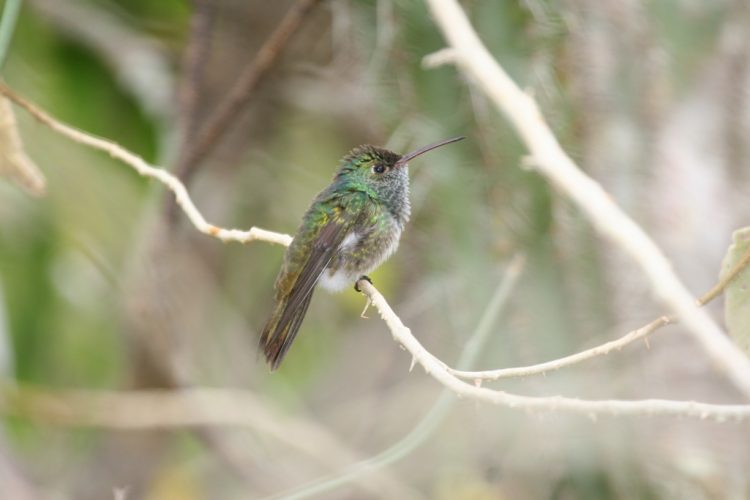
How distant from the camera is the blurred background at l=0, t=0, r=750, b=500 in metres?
2.39

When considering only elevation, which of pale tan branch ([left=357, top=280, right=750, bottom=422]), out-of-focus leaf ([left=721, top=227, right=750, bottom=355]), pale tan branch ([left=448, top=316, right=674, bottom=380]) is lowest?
pale tan branch ([left=357, top=280, right=750, bottom=422])

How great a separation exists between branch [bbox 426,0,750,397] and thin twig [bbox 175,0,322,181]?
4.13 ft

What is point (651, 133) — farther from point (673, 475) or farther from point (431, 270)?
point (673, 475)

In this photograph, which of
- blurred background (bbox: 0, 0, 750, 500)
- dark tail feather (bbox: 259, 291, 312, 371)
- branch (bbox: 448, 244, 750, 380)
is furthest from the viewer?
blurred background (bbox: 0, 0, 750, 500)

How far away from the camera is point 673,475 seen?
2.80 metres

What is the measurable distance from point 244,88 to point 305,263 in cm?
79

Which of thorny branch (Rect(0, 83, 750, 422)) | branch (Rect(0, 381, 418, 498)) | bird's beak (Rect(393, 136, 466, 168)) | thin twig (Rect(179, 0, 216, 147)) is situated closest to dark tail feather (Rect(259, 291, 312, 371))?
thorny branch (Rect(0, 83, 750, 422))

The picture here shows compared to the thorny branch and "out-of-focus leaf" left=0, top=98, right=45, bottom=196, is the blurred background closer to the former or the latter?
the thorny branch

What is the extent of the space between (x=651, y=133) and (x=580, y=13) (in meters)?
0.35

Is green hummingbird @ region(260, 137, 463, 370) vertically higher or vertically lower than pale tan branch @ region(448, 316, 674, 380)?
higher

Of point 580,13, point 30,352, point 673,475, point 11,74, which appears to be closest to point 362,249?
point 580,13

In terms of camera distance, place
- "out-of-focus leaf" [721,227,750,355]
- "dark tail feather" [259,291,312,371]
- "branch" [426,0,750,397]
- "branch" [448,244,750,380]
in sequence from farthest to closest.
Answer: "dark tail feather" [259,291,312,371] → "out-of-focus leaf" [721,227,750,355] → "branch" [448,244,750,380] → "branch" [426,0,750,397]

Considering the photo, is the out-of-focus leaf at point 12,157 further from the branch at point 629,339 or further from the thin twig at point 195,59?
the branch at point 629,339

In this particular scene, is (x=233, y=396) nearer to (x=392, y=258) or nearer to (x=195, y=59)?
(x=392, y=258)
